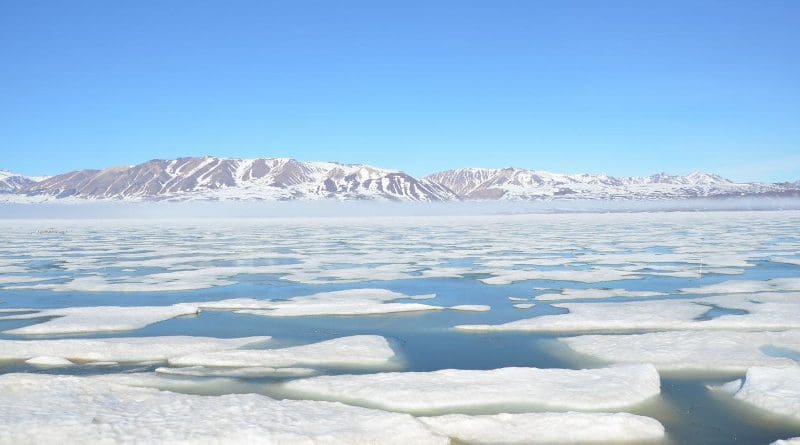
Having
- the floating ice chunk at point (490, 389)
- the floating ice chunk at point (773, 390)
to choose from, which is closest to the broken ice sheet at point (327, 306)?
the floating ice chunk at point (490, 389)

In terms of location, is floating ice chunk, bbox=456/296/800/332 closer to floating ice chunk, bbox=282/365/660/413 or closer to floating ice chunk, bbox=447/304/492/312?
floating ice chunk, bbox=447/304/492/312

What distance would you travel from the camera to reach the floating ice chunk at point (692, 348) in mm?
6637

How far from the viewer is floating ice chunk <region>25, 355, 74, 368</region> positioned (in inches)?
267

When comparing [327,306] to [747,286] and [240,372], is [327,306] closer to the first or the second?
[240,372]

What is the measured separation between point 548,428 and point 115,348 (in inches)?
203

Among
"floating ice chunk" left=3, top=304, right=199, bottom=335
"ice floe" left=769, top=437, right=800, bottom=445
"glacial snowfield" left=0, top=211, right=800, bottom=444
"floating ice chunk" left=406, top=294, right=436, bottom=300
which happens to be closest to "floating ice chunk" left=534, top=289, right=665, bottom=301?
"glacial snowfield" left=0, top=211, right=800, bottom=444

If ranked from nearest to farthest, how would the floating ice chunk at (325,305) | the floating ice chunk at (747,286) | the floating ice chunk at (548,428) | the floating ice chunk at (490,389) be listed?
the floating ice chunk at (548,428) → the floating ice chunk at (490,389) → the floating ice chunk at (325,305) → the floating ice chunk at (747,286)

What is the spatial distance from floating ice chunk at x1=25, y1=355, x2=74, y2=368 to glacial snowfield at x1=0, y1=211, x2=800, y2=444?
0.13ft

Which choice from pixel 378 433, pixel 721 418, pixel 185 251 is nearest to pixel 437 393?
pixel 378 433

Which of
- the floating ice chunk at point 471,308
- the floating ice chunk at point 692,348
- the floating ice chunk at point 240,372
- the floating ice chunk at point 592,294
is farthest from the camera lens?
the floating ice chunk at point 592,294

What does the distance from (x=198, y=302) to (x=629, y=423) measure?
8.28 metres

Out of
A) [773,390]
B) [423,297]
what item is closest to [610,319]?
[773,390]

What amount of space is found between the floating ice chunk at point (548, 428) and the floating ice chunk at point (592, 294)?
20.9ft

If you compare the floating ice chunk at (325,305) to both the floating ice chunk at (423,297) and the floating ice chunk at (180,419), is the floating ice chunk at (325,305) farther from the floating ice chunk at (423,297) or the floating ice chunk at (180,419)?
the floating ice chunk at (180,419)
